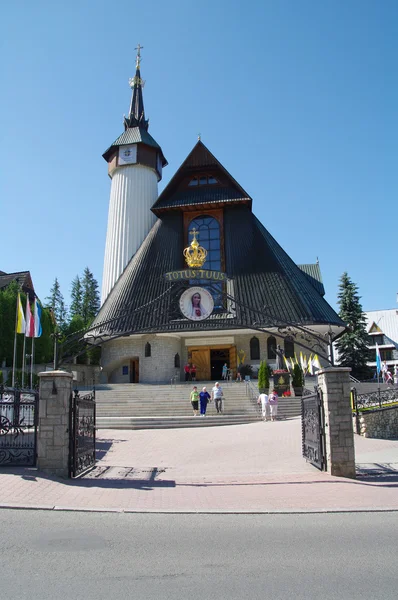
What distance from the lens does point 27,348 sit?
35.8 metres

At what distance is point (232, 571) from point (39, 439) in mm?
6152

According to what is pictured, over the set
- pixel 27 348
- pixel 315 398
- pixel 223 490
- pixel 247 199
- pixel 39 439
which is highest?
pixel 247 199

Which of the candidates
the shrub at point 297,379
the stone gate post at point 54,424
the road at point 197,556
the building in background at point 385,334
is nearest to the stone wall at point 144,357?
the shrub at point 297,379

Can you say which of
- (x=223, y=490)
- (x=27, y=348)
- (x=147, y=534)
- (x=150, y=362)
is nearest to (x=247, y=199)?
(x=150, y=362)

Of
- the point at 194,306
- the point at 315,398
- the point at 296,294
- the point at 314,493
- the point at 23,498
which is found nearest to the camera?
the point at 23,498

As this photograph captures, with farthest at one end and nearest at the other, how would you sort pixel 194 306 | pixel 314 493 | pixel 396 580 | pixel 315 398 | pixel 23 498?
1. pixel 194 306
2. pixel 315 398
3. pixel 314 493
4. pixel 23 498
5. pixel 396 580

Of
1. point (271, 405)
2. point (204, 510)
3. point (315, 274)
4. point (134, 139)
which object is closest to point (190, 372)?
point (271, 405)

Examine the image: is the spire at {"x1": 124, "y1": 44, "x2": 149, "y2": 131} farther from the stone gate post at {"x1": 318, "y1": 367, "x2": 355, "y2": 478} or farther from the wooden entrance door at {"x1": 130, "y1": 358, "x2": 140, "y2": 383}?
the stone gate post at {"x1": 318, "y1": 367, "x2": 355, "y2": 478}

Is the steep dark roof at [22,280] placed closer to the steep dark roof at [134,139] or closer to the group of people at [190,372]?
the steep dark roof at [134,139]

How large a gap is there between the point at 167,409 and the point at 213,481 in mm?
13131

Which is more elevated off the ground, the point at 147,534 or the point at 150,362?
the point at 150,362

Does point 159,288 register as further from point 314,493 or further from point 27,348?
point 314,493

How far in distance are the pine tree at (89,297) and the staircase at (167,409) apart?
1615 inches

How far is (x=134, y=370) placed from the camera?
121 ft
